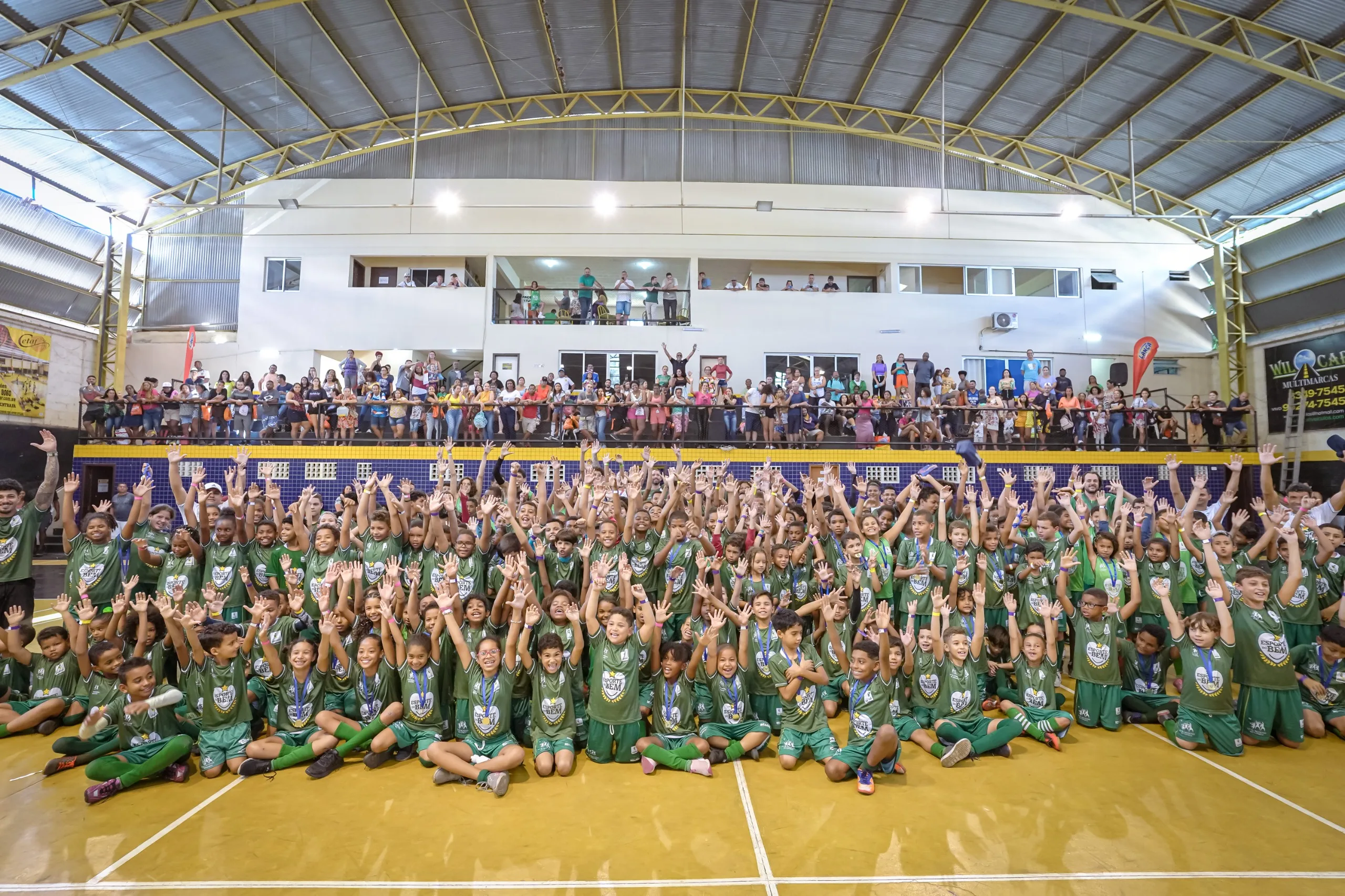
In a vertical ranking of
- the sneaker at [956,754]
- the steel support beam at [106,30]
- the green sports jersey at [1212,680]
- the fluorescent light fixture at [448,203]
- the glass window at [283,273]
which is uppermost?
the steel support beam at [106,30]

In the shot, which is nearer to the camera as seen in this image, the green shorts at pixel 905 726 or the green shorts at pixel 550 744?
the green shorts at pixel 550 744

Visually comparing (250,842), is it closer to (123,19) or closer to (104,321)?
(123,19)

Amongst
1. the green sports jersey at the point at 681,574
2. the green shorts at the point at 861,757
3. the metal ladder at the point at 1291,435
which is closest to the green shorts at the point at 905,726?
the green shorts at the point at 861,757

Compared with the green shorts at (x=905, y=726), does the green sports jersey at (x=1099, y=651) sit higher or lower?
higher

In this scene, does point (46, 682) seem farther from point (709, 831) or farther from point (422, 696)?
point (709, 831)

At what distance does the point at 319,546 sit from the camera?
6336 mm

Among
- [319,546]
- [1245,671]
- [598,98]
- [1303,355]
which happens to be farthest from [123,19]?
[1303,355]

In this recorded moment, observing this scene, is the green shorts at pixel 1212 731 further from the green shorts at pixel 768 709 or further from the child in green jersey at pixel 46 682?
the child in green jersey at pixel 46 682

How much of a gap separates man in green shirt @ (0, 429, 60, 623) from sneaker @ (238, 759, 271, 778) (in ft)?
9.70

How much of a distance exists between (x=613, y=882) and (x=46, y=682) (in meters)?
5.11

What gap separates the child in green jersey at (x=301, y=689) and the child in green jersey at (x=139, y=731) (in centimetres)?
48

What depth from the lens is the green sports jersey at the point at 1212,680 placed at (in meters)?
5.28

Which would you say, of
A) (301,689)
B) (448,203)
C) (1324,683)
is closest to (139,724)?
(301,689)

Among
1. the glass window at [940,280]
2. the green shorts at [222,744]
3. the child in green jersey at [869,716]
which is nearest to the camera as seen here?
the child in green jersey at [869,716]
